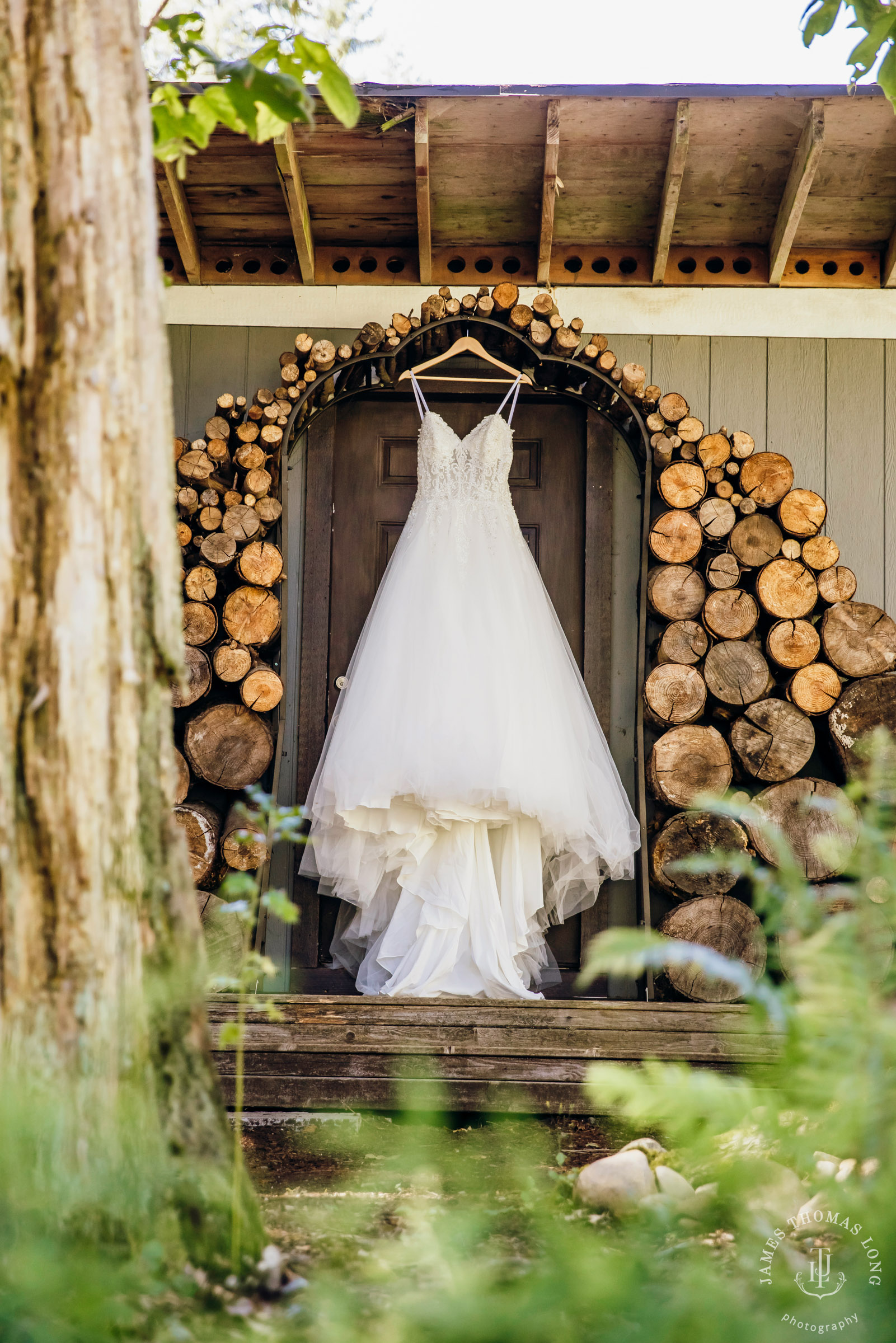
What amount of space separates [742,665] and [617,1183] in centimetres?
196

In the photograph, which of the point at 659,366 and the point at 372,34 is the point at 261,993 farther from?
the point at 372,34

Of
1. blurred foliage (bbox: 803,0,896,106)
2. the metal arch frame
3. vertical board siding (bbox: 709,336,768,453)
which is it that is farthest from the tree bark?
blurred foliage (bbox: 803,0,896,106)

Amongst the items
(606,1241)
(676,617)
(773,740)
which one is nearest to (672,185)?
(676,617)

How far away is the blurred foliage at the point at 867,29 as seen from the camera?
1862 mm

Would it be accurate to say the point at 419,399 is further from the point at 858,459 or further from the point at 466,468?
the point at 858,459

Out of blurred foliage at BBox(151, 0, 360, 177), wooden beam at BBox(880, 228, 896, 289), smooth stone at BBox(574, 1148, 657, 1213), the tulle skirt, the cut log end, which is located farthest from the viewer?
wooden beam at BBox(880, 228, 896, 289)

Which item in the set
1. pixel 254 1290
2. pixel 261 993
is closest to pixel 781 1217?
pixel 254 1290

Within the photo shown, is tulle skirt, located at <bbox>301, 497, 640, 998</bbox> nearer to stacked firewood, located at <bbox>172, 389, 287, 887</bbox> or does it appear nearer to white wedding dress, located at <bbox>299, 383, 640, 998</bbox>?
white wedding dress, located at <bbox>299, 383, 640, 998</bbox>

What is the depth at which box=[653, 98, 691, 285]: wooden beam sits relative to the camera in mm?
3191

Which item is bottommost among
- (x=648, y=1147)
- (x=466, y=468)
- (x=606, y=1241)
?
(x=648, y=1147)

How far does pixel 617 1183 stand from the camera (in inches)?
67.7

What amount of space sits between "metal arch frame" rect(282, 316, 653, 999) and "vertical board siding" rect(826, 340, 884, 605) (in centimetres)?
69

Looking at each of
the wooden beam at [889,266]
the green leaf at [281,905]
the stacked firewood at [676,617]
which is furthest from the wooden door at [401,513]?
the green leaf at [281,905]

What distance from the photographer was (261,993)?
3.05 m
